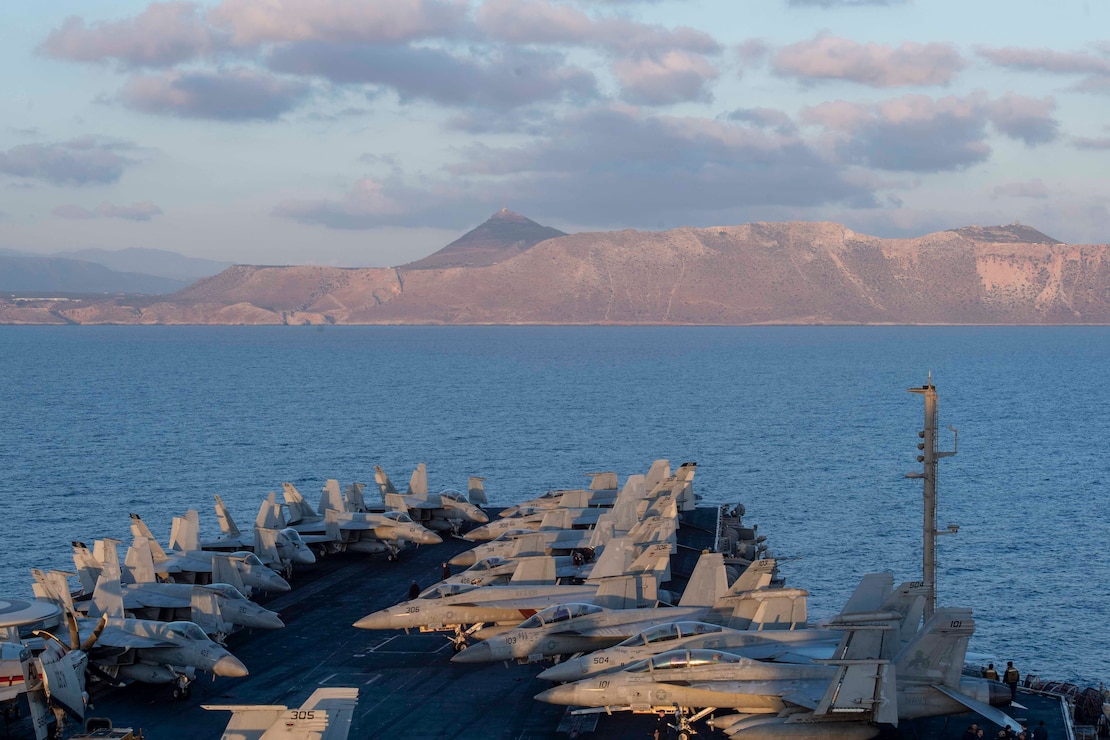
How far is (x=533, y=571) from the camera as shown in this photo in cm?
5222

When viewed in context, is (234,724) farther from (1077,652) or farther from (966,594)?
(966,594)

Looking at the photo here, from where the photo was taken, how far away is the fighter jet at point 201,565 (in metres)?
54.0

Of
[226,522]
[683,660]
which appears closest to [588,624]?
[683,660]

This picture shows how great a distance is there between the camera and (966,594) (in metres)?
73.2

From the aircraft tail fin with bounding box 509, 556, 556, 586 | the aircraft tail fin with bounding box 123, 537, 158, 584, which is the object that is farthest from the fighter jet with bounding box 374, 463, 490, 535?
the aircraft tail fin with bounding box 509, 556, 556, 586

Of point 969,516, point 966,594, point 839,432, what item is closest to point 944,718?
point 966,594

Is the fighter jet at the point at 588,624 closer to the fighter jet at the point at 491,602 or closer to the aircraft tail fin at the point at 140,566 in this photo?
the fighter jet at the point at 491,602

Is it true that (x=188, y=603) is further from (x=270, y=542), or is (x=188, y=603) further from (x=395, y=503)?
(x=395, y=503)

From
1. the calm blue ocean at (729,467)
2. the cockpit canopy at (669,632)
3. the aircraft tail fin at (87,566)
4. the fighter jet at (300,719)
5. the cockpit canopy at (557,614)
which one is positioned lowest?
the calm blue ocean at (729,467)

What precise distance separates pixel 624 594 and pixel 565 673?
7.29 m

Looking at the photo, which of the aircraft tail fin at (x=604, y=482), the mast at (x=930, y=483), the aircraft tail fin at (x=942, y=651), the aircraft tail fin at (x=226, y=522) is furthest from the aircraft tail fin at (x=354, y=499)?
the aircraft tail fin at (x=942, y=651)

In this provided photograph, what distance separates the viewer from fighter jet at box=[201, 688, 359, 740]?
2834cm

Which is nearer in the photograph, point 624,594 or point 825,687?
point 825,687

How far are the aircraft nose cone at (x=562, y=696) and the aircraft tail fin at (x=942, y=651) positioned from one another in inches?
404
